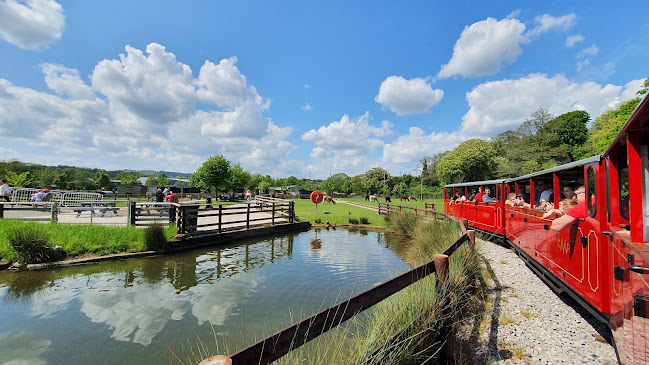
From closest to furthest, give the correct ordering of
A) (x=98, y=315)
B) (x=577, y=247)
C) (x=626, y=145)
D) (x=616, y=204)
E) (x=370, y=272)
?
1. (x=626, y=145)
2. (x=616, y=204)
3. (x=577, y=247)
4. (x=98, y=315)
5. (x=370, y=272)

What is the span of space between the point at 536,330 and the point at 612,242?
1.63 meters

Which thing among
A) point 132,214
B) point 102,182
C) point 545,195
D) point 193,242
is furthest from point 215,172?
point 102,182

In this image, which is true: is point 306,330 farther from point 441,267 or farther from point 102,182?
point 102,182

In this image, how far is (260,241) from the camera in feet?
46.2

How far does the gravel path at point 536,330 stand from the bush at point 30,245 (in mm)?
11479

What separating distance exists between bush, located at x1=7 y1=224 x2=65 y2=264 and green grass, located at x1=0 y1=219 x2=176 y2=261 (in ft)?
0.72

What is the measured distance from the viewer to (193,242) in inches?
458

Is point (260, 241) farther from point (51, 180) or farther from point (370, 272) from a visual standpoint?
point (51, 180)

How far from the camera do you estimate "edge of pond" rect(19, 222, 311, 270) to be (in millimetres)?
8791

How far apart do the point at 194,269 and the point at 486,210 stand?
10817 millimetres

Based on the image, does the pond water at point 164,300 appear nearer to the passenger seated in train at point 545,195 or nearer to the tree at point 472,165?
the passenger seated in train at point 545,195

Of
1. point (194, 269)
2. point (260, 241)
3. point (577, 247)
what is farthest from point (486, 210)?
point (194, 269)

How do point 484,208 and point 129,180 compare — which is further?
point 129,180

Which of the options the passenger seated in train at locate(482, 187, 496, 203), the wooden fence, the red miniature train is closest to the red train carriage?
the passenger seated in train at locate(482, 187, 496, 203)
